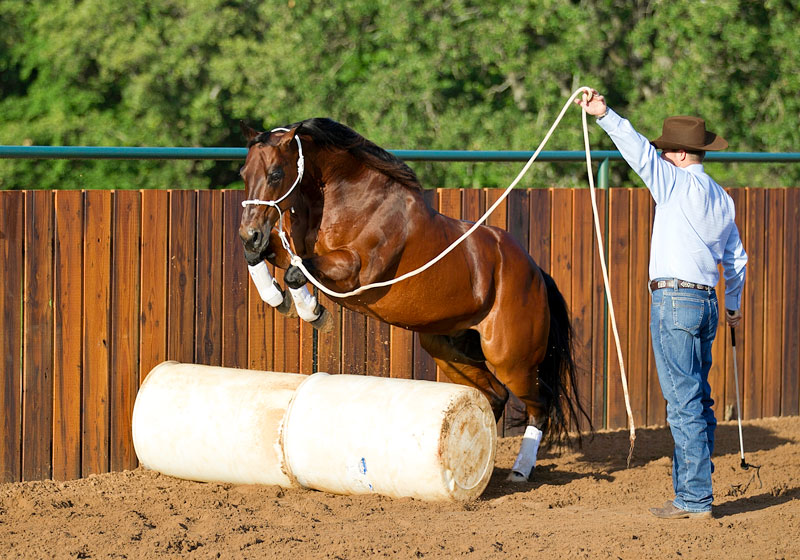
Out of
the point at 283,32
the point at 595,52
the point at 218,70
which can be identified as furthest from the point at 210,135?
the point at 595,52

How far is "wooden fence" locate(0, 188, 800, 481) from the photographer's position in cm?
597

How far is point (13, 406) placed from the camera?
594 centimetres

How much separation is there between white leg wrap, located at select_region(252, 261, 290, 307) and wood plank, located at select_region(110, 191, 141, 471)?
125 cm

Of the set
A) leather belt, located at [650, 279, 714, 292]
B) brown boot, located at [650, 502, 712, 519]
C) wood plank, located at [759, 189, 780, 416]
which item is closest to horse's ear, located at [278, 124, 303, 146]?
leather belt, located at [650, 279, 714, 292]

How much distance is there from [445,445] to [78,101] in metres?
14.2

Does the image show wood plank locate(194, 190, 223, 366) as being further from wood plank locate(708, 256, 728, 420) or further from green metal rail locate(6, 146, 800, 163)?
wood plank locate(708, 256, 728, 420)

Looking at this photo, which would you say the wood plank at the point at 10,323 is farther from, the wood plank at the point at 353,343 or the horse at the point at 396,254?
the wood plank at the point at 353,343

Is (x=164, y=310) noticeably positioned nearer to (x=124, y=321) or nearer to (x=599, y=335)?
(x=124, y=321)

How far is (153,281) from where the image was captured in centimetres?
629

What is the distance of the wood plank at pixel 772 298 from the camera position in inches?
332

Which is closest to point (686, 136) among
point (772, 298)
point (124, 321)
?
point (124, 321)

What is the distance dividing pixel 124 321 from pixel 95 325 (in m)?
0.18

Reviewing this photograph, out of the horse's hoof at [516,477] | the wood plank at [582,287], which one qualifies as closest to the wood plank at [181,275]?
the horse's hoof at [516,477]

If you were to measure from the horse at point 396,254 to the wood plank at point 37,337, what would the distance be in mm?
1483
